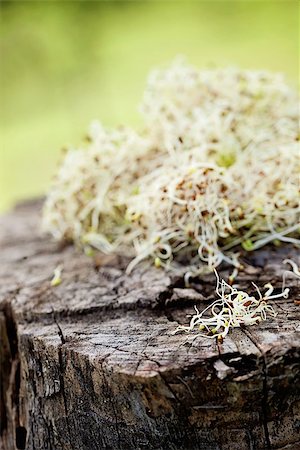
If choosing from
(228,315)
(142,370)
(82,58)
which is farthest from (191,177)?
(82,58)

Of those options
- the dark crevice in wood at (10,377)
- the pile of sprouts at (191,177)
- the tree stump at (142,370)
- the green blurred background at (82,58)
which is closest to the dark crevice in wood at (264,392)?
the tree stump at (142,370)

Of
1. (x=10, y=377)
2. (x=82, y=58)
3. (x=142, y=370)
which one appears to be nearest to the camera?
(x=142, y=370)

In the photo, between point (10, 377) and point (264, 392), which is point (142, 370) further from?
point (10, 377)

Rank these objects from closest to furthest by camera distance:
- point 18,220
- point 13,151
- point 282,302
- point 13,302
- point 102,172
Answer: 1. point 282,302
2. point 13,302
3. point 102,172
4. point 18,220
5. point 13,151

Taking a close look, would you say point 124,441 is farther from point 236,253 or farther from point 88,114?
point 88,114

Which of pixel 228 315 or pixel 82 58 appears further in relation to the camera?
pixel 82 58

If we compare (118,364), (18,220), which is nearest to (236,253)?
(118,364)
